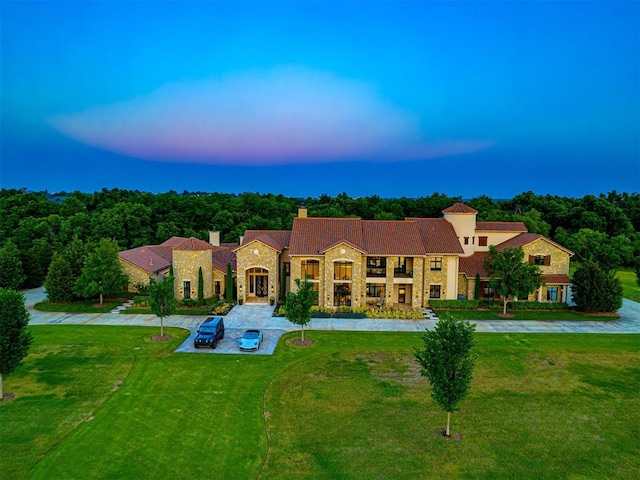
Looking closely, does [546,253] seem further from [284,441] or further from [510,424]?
[284,441]

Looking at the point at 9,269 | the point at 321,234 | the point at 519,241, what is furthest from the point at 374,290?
the point at 9,269

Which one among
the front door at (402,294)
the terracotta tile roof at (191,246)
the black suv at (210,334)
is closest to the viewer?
the black suv at (210,334)

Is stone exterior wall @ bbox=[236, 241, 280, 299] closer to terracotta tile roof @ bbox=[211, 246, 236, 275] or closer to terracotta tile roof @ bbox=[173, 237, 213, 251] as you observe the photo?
terracotta tile roof @ bbox=[211, 246, 236, 275]

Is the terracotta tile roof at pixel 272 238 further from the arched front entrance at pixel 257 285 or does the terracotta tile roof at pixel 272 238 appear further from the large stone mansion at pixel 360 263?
the arched front entrance at pixel 257 285

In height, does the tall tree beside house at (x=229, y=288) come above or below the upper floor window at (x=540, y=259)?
below

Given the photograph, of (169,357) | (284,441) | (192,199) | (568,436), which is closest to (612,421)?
(568,436)

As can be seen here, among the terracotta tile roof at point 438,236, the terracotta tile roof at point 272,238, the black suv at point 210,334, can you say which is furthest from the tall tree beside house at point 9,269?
the terracotta tile roof at point 438,236
